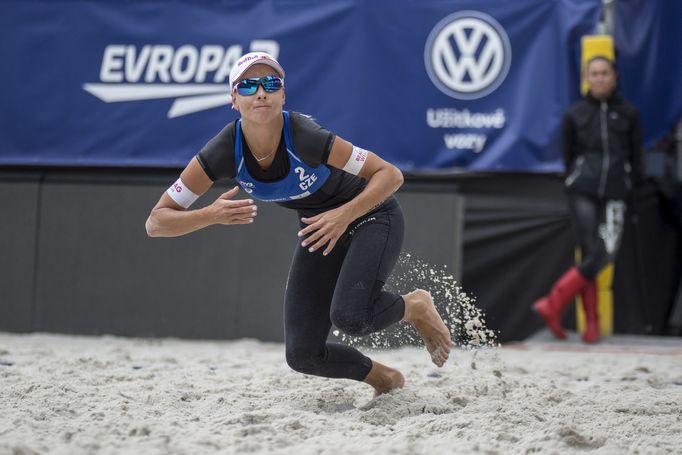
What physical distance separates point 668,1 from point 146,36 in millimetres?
4450

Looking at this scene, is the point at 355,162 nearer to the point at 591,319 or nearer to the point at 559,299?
the point at 559,299

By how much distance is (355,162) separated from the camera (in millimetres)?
4777

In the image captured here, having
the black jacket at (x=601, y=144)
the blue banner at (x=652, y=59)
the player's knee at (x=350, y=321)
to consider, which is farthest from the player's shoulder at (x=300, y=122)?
the blue banner at (x=652, y=59)

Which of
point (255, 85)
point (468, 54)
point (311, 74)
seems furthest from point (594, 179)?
point (255, 85)

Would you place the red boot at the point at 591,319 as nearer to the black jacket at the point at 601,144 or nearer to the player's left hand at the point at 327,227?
the black jacket at the point at 601,144

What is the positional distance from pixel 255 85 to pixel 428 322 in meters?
1.57

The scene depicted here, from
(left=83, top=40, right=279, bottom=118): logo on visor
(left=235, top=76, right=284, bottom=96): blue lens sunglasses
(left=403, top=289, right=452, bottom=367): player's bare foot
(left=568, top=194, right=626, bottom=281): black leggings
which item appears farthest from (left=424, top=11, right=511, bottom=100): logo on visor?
(left=235, top=76, right=284, bottom=96): blue lens sunglasses

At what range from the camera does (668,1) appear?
8211 millimetres

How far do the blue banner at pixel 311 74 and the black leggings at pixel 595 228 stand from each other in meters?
0.45

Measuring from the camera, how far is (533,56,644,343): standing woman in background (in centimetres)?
801

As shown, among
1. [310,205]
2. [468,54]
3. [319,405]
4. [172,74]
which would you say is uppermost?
[468,54]

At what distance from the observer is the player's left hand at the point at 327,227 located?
4648 mm

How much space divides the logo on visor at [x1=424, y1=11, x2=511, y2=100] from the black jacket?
2.35 ft

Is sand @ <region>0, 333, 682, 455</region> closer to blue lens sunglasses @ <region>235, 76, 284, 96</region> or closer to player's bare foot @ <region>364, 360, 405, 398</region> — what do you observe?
player's bare foot @ <region>364, 360, 405, 398</region>
